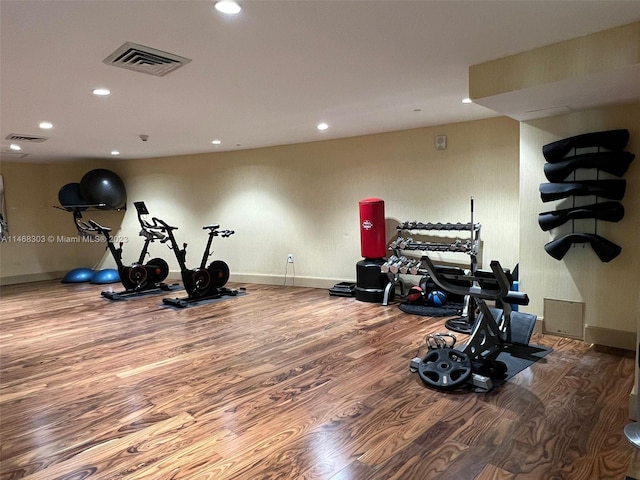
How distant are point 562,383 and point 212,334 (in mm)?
3064

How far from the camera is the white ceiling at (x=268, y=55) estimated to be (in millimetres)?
2215

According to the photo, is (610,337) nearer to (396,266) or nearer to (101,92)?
(396,266)

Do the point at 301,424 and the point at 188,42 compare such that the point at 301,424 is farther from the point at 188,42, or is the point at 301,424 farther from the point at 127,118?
the point at 127,118

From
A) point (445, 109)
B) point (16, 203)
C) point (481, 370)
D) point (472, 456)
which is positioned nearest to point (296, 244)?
point (445, 109)

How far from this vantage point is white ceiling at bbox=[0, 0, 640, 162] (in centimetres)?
221

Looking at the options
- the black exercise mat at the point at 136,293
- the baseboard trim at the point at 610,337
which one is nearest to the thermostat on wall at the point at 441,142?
the baseboard trim at the point at 610,337

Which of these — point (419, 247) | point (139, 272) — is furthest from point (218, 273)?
point (419, 247)

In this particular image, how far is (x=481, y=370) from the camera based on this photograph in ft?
9.87

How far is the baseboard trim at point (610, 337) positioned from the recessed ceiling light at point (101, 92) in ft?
14.9

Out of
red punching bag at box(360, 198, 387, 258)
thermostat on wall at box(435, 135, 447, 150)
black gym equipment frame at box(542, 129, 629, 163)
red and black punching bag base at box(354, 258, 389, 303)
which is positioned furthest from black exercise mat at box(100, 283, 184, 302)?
black gym equipment frame at box(542, 129, 629, 163)

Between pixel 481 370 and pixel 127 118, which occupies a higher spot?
pixel 127 118

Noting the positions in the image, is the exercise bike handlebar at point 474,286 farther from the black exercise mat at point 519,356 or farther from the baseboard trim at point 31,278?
the baseboard trim at point 31,278

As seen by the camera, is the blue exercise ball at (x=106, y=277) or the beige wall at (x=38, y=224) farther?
the beige wall at (x=38, y=224)

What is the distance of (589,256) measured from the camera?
11.8 feet
